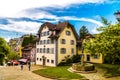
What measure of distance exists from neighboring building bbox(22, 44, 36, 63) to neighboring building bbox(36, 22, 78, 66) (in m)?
14.6

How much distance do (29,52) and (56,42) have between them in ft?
91.1

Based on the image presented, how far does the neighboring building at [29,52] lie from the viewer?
245 ft

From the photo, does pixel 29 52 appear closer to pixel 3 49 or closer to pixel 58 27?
pixel 58 27

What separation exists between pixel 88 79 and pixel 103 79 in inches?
91.8

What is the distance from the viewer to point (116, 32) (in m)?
33.7

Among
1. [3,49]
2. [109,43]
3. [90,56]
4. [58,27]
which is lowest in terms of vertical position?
[90,56]

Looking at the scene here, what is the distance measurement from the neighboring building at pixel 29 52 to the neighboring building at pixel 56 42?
14.6 meters

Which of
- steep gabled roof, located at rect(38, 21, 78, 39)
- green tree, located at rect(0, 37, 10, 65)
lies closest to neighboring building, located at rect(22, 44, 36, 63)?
steep gabled roof, located at rect(38, 21, 78, 39)

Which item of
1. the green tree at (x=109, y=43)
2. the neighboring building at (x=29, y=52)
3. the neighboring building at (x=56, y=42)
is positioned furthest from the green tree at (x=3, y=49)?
the neighboring building at (x=29, y=52)

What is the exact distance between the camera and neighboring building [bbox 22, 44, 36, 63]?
2936 inches

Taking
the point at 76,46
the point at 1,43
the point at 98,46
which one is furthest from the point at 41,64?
the point at 1,43

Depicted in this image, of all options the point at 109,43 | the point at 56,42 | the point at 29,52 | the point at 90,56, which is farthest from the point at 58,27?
the point at 29,52

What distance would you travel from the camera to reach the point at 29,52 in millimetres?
78938

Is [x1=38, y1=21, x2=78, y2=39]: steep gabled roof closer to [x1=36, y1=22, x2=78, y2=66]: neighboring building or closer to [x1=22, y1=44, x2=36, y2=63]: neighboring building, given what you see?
[x1=36, y1=22, x2=78, y2=66]: neighboring building
